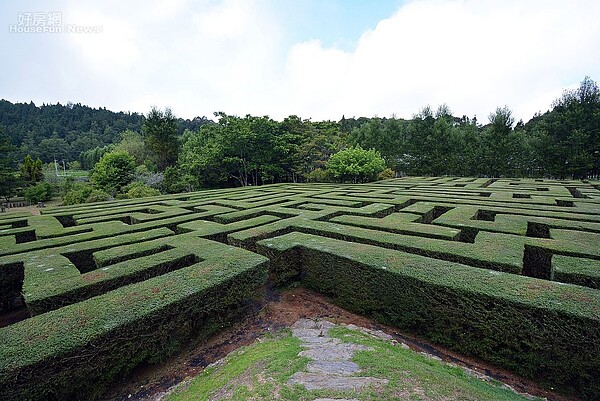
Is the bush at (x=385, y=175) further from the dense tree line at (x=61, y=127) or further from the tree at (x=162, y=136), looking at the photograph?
the dense tree line at (x=61, y=127)

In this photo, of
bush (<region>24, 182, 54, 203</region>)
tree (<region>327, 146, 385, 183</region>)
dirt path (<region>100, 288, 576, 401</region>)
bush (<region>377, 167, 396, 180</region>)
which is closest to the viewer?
dirt path (<region>100, 288, 576, 401</region>)

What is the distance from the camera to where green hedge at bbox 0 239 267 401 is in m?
2.85

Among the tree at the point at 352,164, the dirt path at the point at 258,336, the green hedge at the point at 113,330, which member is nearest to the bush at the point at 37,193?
the tree at the point at 352,164

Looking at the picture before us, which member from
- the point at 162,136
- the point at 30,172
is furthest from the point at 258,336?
the point at 30,172

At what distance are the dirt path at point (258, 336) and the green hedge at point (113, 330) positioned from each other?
0.19 meters

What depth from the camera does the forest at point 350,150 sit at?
23.8 metres

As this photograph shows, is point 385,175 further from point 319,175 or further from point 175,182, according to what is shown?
point 175,182

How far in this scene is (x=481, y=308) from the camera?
3.71m

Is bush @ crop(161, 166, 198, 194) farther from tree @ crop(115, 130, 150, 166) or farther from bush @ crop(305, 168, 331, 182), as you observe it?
tree @ crop(115, 130, 150, 166)

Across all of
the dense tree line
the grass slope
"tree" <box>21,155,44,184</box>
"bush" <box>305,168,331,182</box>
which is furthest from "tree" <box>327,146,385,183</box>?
the dense tree line

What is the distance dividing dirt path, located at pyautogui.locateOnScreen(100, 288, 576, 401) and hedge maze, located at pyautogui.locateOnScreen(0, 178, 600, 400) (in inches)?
5.9

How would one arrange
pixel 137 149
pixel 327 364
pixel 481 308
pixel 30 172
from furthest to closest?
1. pixel 137 149
2. pixel 30 172
3. pixel 481 308
4. pixel 327 364

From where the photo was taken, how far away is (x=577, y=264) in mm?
4453

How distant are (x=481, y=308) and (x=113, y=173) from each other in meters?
27.2
